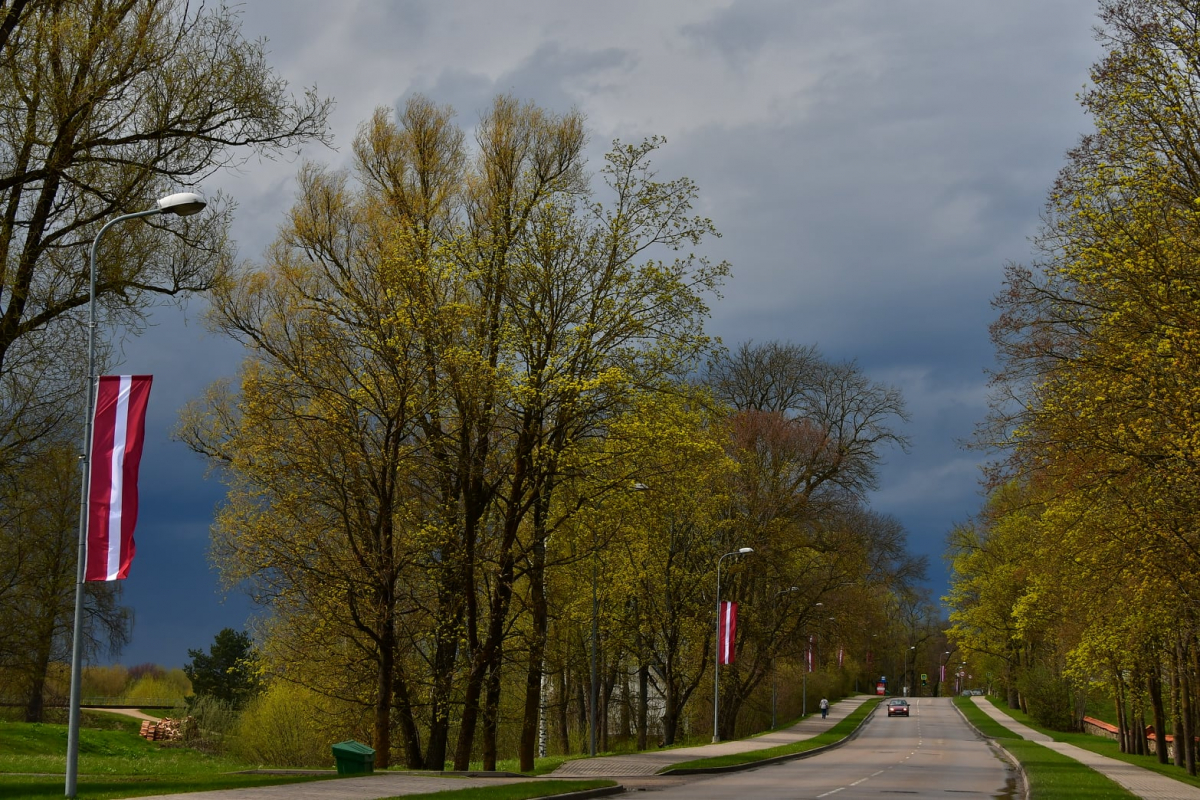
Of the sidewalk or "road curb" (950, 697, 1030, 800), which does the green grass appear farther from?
"road curb" (950, 697, 1030, 800)

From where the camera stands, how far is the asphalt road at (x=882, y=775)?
2466 cm

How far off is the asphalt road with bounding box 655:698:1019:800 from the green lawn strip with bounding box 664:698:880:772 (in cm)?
89

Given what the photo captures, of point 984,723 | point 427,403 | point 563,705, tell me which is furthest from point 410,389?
point 984,723

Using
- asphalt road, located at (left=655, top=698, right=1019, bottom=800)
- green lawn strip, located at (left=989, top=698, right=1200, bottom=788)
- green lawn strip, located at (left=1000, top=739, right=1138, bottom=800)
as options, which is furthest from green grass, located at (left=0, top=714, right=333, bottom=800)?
green lawn strip, located at (left=989, top=698, right=1200, bottom=788)

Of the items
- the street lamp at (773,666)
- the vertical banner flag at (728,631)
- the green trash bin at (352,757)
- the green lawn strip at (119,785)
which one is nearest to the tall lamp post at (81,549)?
the green lawn strip at (119,785)

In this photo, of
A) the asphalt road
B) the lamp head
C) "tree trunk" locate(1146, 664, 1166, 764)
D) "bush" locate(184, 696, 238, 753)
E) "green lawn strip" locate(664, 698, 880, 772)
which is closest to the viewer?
the lamp head

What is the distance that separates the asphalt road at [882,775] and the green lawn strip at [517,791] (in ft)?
5.54

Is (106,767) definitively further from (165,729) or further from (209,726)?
(165,729)

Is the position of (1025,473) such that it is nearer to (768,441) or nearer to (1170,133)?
(1170,133)

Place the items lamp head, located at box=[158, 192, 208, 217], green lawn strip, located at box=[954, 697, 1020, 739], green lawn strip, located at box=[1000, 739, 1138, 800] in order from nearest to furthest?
1. lamp head, located at box=[158, 192, 208, 217]
2. green lawn strip, located at box=[1000, 739, 1138, 800]
3. green lawn strip, located at box=[954, 697, 1020, 739]

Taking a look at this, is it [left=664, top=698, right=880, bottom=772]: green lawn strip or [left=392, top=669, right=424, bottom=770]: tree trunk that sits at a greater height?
[left=392, top=669, right=424, bottom=770]: tree trunk

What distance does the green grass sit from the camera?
56.7 ft

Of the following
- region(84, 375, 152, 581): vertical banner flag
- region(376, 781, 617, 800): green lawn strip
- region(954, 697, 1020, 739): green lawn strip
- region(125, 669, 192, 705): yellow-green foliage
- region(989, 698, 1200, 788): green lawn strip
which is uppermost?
region(84, 375, 152, 581): vertical banner flag

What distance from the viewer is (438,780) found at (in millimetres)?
22484
